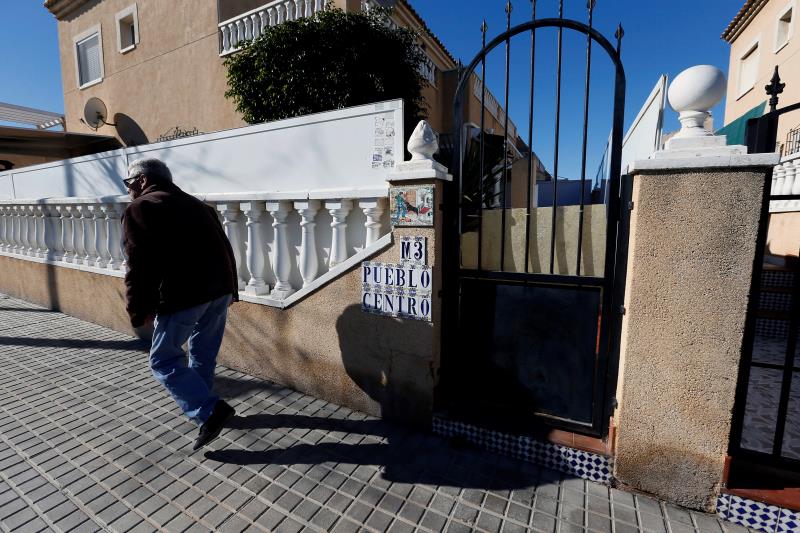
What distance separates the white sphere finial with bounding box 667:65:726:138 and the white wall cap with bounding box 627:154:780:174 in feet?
0.60

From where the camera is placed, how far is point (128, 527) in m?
2.02

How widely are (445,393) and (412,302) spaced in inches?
31.5

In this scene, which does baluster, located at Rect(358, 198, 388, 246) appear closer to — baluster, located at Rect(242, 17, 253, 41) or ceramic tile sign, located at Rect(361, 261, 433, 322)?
ceramic tile sign, located at Rect(361, 261, 433, 322)

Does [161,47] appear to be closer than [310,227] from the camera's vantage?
No

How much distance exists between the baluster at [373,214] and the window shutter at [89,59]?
14.2 meters

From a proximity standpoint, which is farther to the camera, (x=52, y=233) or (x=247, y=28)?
(x=247, y=28)

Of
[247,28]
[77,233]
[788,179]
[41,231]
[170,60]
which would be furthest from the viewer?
[170,60]

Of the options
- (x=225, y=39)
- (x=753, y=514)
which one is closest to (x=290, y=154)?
(x=753, y=514)

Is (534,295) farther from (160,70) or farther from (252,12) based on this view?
(160,70)

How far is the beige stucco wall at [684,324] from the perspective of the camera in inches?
75.4

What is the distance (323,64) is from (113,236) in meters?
4.04

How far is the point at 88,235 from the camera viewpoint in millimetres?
5430

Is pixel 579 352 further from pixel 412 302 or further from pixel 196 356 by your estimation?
pixel 196 356

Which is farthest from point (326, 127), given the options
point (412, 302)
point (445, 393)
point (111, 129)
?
point (111, 129)
